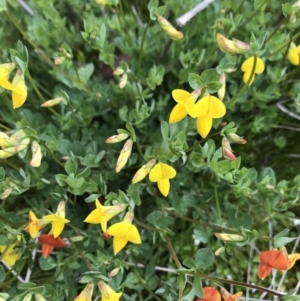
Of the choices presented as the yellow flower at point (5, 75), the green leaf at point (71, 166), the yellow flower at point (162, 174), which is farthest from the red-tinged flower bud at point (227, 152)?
the yellow flower at point (5, 75)

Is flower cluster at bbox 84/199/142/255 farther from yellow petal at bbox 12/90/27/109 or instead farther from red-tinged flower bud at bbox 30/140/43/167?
yellow petal at bbox 12/90/27/109

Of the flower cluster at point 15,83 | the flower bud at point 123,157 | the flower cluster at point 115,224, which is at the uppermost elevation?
the flower cluster at point 15,83

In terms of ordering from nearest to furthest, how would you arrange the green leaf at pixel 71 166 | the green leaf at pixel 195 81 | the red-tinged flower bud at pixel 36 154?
the green leaf at pixel 195 81
the red-tinged flower bud at pixel 36 154
the green leaf at pixel 71 166

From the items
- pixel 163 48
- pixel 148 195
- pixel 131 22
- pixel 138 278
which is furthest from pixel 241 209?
pixel 131 22

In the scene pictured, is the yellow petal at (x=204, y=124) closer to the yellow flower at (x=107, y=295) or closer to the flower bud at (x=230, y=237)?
the flower bud at (x=230, y=237)

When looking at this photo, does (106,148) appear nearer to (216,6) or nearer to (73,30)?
(73,30)

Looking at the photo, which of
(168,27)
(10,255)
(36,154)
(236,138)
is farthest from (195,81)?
(10,255)

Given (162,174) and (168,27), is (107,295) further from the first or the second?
(168,27)
